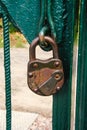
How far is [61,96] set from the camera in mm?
1032

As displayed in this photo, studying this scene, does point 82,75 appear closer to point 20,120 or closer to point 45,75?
point 45,75

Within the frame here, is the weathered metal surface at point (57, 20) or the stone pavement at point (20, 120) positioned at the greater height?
the weathered metal surface at point (57, 20)

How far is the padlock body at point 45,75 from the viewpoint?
0.96 metres

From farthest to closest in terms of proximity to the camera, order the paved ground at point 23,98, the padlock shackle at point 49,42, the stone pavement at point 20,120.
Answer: the paved ground at point 23,98, the stone pavement at point 20,120, the padlock shackle at point 49,42

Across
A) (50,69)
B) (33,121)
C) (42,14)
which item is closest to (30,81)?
(50,69)

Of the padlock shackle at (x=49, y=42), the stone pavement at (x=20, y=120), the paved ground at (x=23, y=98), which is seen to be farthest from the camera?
the paved ground at (x=23, y=98)

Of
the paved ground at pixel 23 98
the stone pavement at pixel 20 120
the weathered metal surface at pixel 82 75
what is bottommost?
the stone pavement at pixel 20 120

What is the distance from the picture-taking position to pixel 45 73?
972mm

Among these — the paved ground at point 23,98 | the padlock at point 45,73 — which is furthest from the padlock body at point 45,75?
the paved ground at point 23,98

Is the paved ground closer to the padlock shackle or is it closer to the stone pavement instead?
the stone pavement

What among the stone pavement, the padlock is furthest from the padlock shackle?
the stone pavement

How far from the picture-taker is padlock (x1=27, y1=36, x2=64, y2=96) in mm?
962

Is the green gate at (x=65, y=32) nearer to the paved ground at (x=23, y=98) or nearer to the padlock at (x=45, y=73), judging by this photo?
the padlock at (x=45, y=73)

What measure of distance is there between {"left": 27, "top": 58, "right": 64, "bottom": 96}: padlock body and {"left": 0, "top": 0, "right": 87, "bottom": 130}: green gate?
0.13 feet
